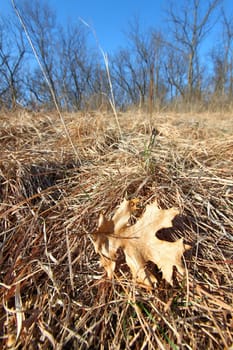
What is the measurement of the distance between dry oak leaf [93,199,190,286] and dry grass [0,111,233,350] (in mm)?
32

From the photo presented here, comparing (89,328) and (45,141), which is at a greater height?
(45,141)

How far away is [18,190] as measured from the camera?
2.14 feet

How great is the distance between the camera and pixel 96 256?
1.59 ft

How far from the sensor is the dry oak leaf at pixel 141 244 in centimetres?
41

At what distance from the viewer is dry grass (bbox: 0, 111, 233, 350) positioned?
36 centimetres

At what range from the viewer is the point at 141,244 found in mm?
435

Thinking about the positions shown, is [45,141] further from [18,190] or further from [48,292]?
[48,292]

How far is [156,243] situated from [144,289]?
9 centimetres

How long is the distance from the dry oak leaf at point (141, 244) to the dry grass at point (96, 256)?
32 mm

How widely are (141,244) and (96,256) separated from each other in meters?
0.12

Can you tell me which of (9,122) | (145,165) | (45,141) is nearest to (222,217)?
(145,165)

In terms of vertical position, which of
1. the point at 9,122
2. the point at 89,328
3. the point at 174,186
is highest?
the point at 9,122

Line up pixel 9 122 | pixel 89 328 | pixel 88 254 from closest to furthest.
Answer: pixel 89 328 → pixel 88 254 → pixel 9 122

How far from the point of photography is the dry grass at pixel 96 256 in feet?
1.20
